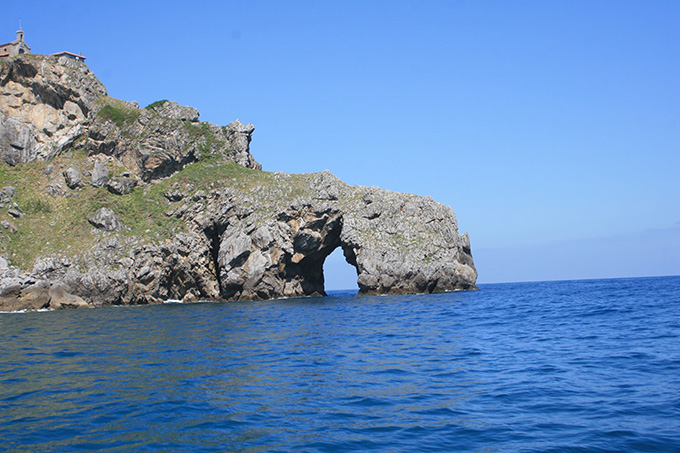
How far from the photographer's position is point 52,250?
63062 mm

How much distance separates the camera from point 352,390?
15.2 metres

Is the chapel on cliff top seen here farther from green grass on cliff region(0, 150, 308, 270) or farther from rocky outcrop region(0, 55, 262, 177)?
green grass on cliff region(0, 150, 308, 270)

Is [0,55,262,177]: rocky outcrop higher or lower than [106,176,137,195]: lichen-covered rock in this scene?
higher

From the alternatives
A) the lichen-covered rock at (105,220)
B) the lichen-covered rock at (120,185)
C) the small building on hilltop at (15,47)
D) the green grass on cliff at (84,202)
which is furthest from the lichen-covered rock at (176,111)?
the small building on hilltop at (15,47)

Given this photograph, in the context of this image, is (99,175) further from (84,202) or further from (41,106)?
(41,106)

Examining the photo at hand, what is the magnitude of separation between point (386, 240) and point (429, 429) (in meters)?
58.0

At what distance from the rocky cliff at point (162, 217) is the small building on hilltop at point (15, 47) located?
9794mm

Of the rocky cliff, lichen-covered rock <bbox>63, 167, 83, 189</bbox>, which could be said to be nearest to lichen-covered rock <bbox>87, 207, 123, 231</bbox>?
the rocky cliff

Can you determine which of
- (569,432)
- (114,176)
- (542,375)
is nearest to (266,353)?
(542,375)

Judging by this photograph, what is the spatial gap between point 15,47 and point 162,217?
4757cm

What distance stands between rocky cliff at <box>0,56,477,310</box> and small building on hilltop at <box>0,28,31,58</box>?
9794 millimetres

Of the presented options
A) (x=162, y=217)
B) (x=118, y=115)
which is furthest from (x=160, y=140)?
(x=162, y=217)

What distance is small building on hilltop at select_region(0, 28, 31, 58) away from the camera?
88.0 meters

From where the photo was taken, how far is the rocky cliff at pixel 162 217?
63.9 meters
